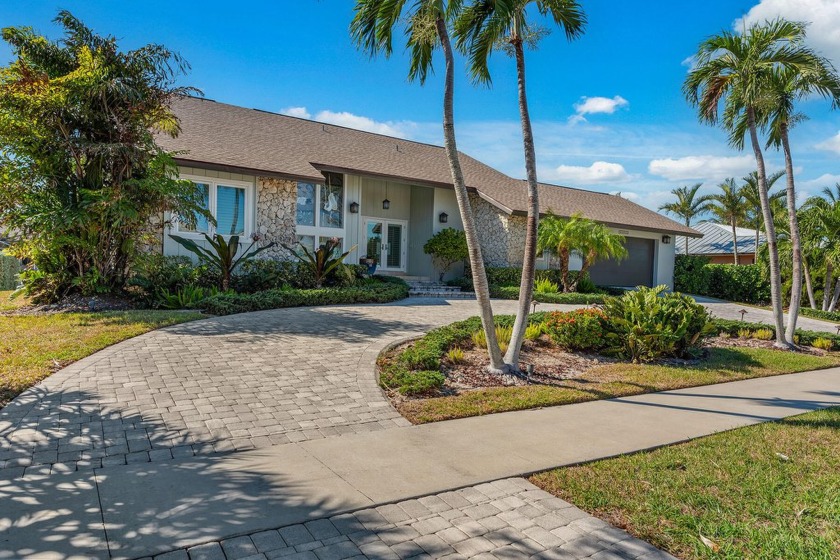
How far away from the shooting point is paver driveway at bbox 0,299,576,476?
449 centimetres

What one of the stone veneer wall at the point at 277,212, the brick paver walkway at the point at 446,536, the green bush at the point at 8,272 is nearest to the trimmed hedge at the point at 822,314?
the stone veneer wall at the point at 277,212

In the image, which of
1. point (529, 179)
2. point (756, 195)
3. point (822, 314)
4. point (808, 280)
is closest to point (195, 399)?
point (529, 179)

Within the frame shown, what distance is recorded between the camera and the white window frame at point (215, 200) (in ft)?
48.6

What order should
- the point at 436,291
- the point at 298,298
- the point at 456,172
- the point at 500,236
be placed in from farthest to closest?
the point at 500,236, the point at 436,291, the point at 298,298, the point at 456,172

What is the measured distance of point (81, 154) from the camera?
11422mm

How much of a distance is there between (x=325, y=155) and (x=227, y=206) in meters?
4.36

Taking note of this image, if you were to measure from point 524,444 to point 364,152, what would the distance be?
16.8 m

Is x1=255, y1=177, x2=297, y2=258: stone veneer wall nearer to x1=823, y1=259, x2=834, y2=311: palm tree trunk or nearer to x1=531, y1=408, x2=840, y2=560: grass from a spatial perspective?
x1=531, y1=408, x2=840, y2=560: grass

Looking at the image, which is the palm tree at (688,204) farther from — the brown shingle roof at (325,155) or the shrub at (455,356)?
the shrub at (455,356)

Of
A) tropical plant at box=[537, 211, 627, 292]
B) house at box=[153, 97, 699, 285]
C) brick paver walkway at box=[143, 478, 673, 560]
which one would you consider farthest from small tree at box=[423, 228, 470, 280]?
brick paver walkway at box=[143, 478, 673, 560]

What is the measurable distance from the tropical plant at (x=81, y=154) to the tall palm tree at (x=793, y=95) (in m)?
12.5

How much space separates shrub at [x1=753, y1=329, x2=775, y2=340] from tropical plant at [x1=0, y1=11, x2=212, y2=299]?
13.0 m

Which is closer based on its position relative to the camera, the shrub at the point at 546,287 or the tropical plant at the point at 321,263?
the tropical plant at the point at 321,263

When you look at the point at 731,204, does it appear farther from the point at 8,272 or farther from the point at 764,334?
the point at 8,272
